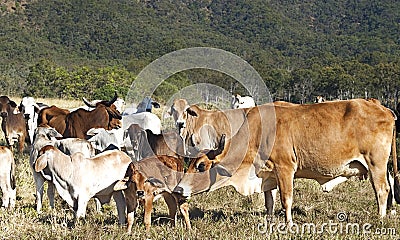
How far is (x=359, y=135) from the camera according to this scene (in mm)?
7070

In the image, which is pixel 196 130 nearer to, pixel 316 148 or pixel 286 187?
pixel 316 148

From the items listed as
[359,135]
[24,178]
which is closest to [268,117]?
[359,135]

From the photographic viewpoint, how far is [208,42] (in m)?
106

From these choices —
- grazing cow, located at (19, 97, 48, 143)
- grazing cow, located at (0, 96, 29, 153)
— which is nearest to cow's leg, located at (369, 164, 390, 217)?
grazing cow, located at (19, 97, 48, 143)

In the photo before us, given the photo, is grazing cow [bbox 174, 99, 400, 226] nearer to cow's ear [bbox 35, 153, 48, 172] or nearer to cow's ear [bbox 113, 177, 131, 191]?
cow's ear [bbox 113, 177, 131, 191]

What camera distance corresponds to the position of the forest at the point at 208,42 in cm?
5028

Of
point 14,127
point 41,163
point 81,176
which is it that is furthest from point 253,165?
point 14,127

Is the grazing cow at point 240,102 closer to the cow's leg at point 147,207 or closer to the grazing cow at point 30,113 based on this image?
the grazing cow at point 30,113

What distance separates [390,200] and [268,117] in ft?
6.85

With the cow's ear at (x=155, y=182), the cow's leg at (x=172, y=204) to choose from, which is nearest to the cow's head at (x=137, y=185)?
the cow's ear at (x=155, y=182)

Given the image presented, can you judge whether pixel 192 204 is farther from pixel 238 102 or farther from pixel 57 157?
pixel 238 102

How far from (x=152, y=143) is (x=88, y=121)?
205cm

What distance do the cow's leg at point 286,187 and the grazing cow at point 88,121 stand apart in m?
4.85

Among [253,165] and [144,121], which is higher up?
[144,121]
